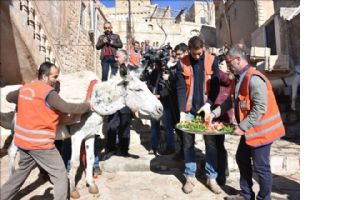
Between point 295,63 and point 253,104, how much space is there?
339 inches

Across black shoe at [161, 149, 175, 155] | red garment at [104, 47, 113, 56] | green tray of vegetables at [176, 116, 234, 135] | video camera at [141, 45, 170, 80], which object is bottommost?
black shoe at [161, 149, 175, 155]

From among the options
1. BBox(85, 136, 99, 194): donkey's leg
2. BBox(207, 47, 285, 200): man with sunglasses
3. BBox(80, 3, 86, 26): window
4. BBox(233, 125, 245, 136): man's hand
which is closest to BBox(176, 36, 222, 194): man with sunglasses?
BBox(207, 47, 285, 200): man with sunglasses

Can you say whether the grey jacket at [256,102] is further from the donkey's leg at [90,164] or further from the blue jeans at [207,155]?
the donkey's leg at [90,164]

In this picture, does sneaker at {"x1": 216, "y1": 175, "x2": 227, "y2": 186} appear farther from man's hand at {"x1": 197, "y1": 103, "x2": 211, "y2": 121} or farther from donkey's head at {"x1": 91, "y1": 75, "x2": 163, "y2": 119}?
donkey's head at {"x1": 91, "y1": 75, "x2": 163, "y2": 119}

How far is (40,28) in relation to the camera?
8.85 metres

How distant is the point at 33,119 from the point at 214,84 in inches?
103

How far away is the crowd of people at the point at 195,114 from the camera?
3.67m

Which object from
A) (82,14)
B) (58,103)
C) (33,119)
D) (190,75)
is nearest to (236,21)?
(82,14)

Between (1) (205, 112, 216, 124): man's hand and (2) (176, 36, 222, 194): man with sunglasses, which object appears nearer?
(1) (205, 112, 216, 124): man's hand

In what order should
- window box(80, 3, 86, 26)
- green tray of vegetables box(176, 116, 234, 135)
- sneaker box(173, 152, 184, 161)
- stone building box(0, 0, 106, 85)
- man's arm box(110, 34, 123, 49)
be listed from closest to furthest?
1. green tray of vegetables box(176, 116, 234, 135)
2. sneaker box(173, 152, 184, 161)
3. man's arm box(110, 34, 123, 49)
4. stone building box(0, 0, 106, 85)
5. window box(80, 3, 86, 26)

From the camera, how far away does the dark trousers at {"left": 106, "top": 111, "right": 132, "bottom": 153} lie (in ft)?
19.7

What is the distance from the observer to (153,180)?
5.26 m

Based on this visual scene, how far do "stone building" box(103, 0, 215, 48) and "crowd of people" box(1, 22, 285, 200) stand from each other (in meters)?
25.8

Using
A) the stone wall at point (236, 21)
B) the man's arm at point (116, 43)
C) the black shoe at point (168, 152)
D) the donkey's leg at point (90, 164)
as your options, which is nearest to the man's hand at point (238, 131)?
the donkey's leg at point (90, 164)
